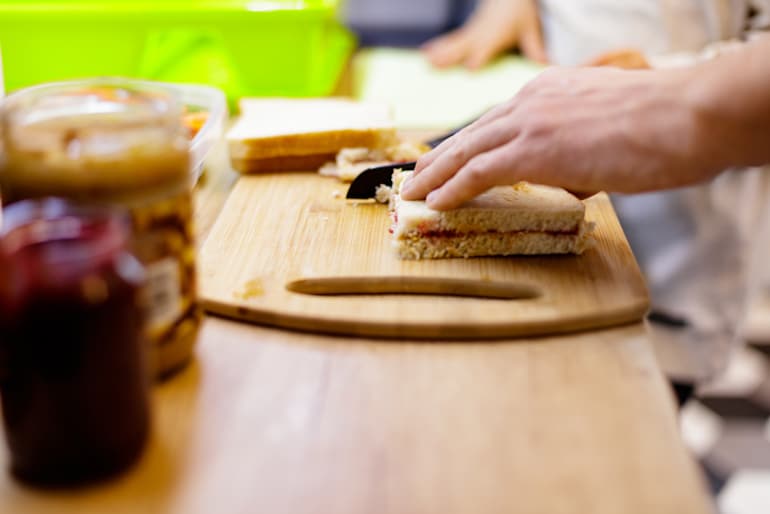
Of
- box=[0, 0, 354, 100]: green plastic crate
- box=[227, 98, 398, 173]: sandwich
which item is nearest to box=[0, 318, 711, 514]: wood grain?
box=[227, 98, 398, 173]: sandwich

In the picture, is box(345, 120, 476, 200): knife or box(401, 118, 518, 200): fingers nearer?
box(401, 118, 518, 200): fingers

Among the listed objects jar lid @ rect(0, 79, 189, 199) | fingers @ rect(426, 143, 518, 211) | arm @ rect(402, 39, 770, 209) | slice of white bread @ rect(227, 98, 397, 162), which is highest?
jar lid @ rect(0, 79, 189, 199)

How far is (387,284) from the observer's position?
929 mm

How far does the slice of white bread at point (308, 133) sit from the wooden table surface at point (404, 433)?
0.50m

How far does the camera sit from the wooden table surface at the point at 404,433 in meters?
0.61

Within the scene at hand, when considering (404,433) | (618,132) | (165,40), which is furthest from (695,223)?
(404,433)

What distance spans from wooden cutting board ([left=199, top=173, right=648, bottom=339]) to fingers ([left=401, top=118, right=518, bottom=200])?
8 cm

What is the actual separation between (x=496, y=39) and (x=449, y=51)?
13cm

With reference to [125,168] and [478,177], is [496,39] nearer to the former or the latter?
[478,177]

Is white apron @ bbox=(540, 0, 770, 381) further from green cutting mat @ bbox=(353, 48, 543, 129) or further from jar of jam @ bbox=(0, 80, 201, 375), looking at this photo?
jar of jam @ bbox=(0, 80, 201, 375)

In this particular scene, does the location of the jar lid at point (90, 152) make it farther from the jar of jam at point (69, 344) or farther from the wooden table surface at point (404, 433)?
the wooden table surface at point (404, 433)

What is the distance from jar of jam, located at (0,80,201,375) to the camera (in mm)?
631

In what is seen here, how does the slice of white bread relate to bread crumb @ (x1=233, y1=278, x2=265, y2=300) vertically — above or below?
above

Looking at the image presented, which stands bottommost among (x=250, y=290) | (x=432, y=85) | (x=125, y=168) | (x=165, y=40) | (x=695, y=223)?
(x=695, y=223)
